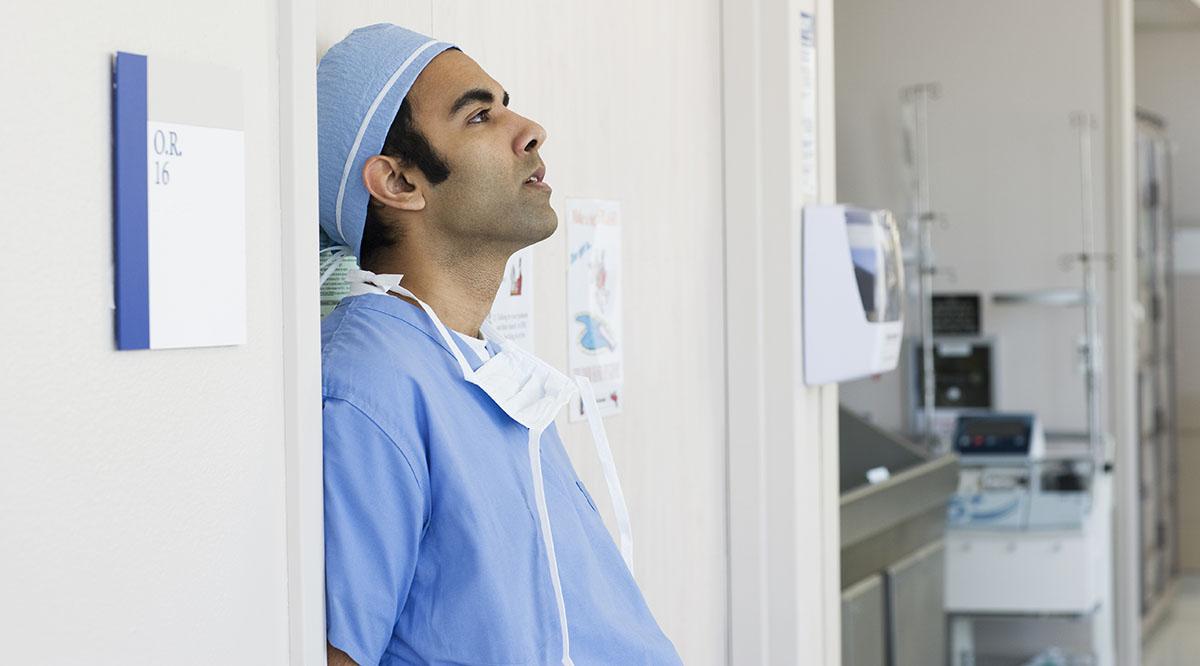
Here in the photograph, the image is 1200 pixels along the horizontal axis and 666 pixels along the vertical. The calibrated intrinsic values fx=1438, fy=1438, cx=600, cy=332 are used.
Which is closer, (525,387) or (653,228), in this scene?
(525,387)

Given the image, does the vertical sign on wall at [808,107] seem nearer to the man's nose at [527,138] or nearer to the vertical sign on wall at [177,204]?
the man's nose at [527,138]

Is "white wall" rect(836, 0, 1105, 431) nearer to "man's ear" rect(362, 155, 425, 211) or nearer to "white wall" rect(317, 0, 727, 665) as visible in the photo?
"white wall" rect(317, 0, 727, 665)

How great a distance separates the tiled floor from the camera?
5.82m

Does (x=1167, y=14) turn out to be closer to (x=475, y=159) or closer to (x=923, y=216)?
(x=923, y=216)

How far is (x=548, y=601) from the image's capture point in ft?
4.46

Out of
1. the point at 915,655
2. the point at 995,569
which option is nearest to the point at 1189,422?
the point at 995,569

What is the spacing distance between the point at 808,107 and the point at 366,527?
62.5 inches

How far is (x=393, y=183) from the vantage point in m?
1.42

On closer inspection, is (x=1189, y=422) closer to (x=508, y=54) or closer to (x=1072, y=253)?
(x=1072, y=253)

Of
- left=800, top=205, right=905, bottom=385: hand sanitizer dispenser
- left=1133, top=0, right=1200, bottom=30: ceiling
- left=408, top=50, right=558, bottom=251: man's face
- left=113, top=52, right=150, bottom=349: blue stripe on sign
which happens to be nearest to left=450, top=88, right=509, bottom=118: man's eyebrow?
left=408, top=50, right=558, bottom=251: man's face

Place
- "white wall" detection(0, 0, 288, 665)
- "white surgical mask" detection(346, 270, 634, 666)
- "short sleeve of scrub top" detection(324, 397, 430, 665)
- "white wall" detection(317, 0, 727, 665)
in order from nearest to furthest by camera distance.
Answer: "white wall" detection(0, 0, 288, 665), "short sleeve of scrub top" detection(324, 397, 430, 665), "white surgical mask" detection(346, 270, 634, 666), "white wall" detection(317, 0, 727, 665)

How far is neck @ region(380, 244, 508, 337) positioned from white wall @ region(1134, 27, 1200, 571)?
6290mm

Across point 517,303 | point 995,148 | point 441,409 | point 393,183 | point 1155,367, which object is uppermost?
point 995,148

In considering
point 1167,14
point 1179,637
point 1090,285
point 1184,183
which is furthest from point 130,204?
point 1184,183
